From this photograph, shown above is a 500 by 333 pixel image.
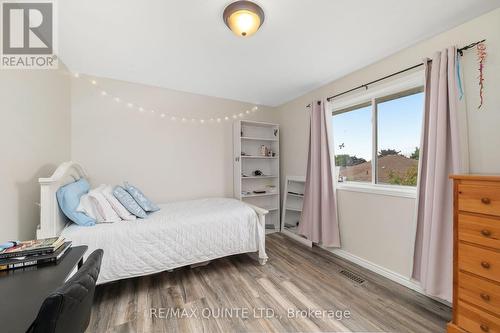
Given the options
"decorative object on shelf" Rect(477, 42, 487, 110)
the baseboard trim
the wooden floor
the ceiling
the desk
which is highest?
the ceiling

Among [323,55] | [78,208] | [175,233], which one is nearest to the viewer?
[78,208]

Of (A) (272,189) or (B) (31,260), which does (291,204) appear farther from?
(B) (31,260)

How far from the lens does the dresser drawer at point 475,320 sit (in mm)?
1186

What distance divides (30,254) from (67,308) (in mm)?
759

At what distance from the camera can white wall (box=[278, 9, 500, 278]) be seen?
151 cm

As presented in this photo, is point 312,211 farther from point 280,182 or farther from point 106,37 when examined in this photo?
point 106,37

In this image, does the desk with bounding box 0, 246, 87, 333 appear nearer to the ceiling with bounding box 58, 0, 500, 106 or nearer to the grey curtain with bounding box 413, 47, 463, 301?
the ceiling with bounding box 58, 0, 500, 106

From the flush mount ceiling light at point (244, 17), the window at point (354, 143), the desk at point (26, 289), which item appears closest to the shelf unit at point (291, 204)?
the window at point (354, 143)

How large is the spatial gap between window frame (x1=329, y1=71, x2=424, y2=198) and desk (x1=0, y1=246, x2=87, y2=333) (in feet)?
8.61

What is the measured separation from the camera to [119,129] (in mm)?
2744

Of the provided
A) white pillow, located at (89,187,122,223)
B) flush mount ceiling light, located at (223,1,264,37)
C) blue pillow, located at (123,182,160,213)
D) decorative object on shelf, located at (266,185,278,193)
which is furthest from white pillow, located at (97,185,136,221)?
decorative object on shelf, located at (266,185,278,193)

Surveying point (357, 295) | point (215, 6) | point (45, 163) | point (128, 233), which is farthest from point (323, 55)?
point (45, 163)

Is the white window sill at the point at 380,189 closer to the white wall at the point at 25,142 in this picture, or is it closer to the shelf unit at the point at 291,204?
the shelf unit at the point at 291,204

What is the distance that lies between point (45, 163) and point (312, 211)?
3077 millimetres
